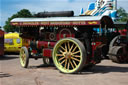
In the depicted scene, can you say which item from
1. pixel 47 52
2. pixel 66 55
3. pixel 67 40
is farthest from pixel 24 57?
pixel 67 40

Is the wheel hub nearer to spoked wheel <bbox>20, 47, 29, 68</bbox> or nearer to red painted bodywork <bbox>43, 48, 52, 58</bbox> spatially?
red painted bodywork <bbox>43, 48, 52, 58</bbox>

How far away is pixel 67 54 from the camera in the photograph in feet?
25.4

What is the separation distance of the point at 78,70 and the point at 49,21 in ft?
7.62

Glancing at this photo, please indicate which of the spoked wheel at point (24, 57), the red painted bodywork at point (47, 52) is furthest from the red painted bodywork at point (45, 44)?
the spoked wheel at point (24, 57)

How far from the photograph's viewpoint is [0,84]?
580 centimetres

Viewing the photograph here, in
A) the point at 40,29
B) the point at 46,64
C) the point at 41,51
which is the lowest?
the point at 46,64

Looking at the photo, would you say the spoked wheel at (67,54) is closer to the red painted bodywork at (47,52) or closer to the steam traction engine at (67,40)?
the steam traction engine at (67,40)

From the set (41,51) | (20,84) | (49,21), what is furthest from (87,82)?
(41,51)

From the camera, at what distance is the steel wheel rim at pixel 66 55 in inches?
300

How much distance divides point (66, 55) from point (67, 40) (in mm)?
559

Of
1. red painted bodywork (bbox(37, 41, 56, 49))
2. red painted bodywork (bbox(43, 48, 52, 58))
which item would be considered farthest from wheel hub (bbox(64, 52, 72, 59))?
red painted bodywork (bbox(37, 41, 56, 49))

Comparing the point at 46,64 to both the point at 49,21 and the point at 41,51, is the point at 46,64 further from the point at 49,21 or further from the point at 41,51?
the point at 49,21

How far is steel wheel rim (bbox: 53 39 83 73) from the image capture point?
25.0 feet

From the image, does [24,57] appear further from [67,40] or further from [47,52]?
[67,40]
